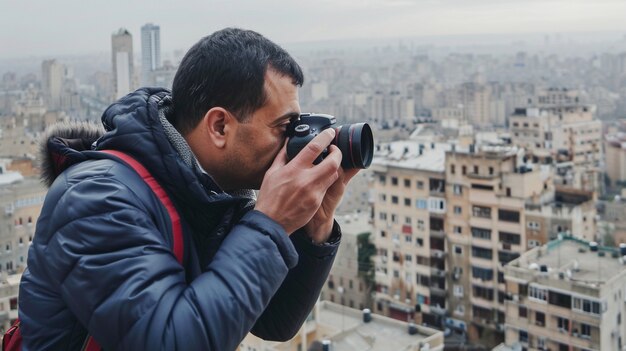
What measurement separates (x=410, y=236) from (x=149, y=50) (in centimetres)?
629

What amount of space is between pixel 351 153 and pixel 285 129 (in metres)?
0.04

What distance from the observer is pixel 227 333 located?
1.37 feet

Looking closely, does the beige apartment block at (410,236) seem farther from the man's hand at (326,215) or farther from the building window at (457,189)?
the man's hand at (326,215)

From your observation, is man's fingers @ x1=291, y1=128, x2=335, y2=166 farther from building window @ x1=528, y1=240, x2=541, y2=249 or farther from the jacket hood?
building window @ x1=528, y1=240, x2=541, y2=249

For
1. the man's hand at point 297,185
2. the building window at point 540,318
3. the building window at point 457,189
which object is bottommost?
the building window at point 540,318

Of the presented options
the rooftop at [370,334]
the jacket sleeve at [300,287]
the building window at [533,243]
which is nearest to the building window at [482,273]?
the building window at [533,243]

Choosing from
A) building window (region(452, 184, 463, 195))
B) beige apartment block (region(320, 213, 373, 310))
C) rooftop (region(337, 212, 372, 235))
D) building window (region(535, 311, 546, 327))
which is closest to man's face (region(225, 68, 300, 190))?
building window (region(535, 311, 546, 327))

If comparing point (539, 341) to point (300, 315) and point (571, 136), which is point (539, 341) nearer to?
point (300, 315)

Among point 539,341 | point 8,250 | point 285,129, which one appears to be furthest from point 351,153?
point 8,250

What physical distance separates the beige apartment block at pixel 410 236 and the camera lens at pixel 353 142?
6.36 metres

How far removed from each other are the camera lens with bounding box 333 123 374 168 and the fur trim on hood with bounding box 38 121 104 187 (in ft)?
0.49

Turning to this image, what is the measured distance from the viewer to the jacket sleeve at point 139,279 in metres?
0.40

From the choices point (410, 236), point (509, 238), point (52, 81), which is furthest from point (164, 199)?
point (52, 81)

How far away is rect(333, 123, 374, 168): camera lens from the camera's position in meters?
0.50
